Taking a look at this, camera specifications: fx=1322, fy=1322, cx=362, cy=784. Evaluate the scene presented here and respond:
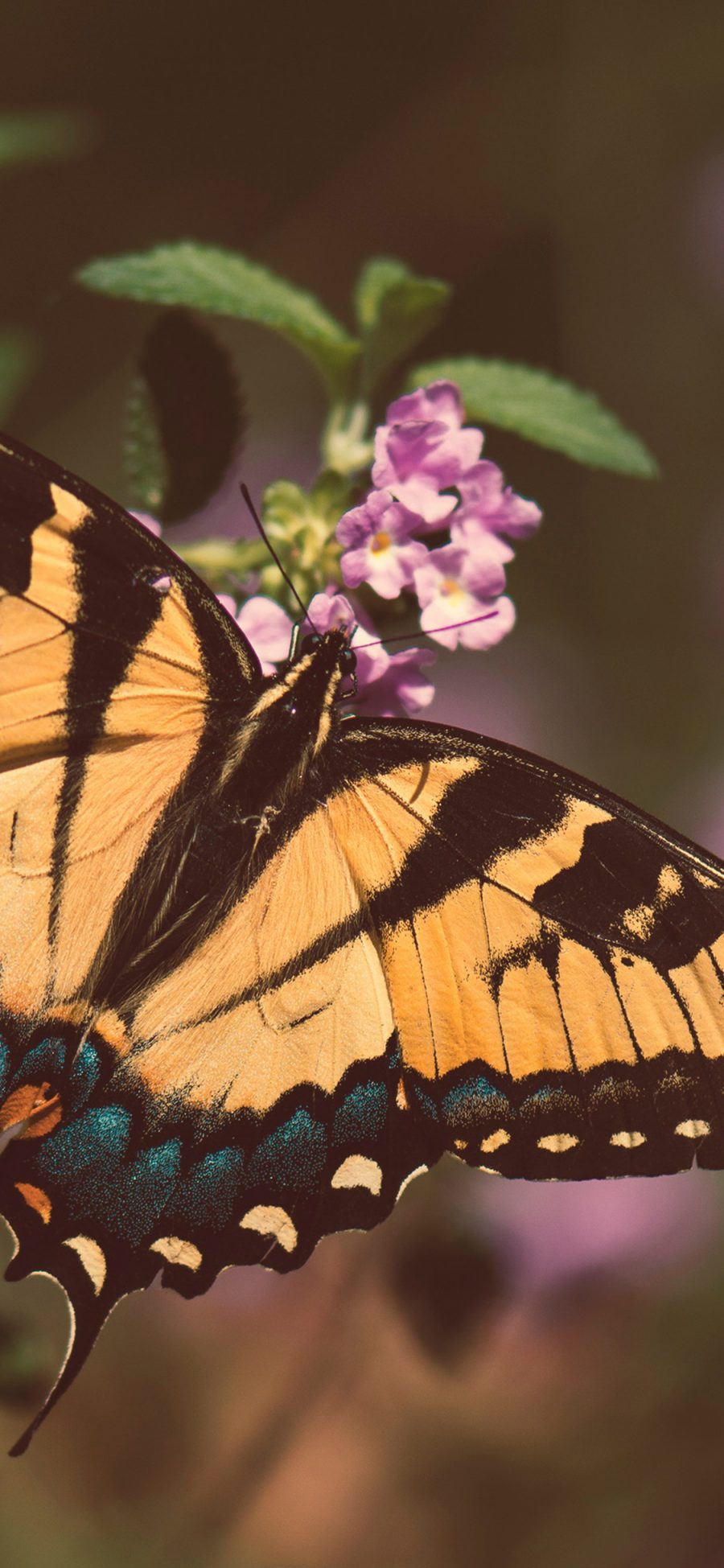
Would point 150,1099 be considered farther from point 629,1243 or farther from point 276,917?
point 629,1243

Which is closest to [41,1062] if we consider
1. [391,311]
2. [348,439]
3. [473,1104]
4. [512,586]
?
[473,1104]

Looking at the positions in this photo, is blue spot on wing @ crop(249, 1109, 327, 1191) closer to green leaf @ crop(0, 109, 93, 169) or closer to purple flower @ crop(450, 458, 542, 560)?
purple flower @ crop(450, 458, 542, 560)

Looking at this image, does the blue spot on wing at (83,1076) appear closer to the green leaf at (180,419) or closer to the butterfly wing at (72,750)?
the butterfly wing at (72,750)

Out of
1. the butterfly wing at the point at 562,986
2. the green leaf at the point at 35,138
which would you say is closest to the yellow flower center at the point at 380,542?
the butterfly wing at the point at 562,986

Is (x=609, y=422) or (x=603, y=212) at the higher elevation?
(x=603, y=212)

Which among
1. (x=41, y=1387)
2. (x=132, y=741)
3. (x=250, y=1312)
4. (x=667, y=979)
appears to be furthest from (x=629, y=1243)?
(x=132, y=741)

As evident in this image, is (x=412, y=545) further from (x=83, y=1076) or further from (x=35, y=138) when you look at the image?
(x=35, y=138)
